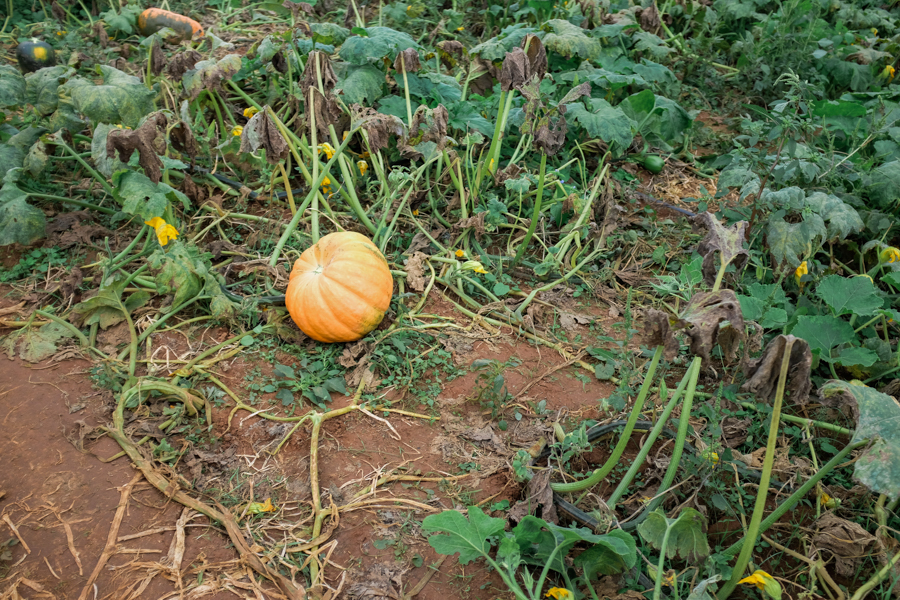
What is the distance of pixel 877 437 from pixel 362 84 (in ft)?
10.1

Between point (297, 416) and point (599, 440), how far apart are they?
1225 mm

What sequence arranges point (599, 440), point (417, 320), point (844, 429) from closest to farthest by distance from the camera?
point (844, 429) → point (599, 440) → point (417, 320)

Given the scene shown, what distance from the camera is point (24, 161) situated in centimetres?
330

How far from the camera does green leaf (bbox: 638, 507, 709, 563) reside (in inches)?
70.9

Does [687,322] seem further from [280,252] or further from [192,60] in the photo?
[192,60]

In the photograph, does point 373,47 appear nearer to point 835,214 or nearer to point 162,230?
point 162,230

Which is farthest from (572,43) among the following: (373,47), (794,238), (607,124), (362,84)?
(794,238)

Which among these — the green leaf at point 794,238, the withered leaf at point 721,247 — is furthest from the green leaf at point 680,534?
the green leaf at point 794,238

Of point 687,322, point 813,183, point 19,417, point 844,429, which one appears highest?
point 687,322

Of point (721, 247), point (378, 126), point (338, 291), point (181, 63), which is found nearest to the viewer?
point (721, 247)

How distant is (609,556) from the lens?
1.85 meters

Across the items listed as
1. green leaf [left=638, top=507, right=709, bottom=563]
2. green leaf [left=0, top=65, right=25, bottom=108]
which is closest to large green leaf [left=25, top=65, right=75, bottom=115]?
green leaf [left=0, top=65, right=25, bottom=108]

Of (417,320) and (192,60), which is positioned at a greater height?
(192,60)

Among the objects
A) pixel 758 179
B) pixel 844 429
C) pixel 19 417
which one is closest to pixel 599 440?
pixel 844 429
